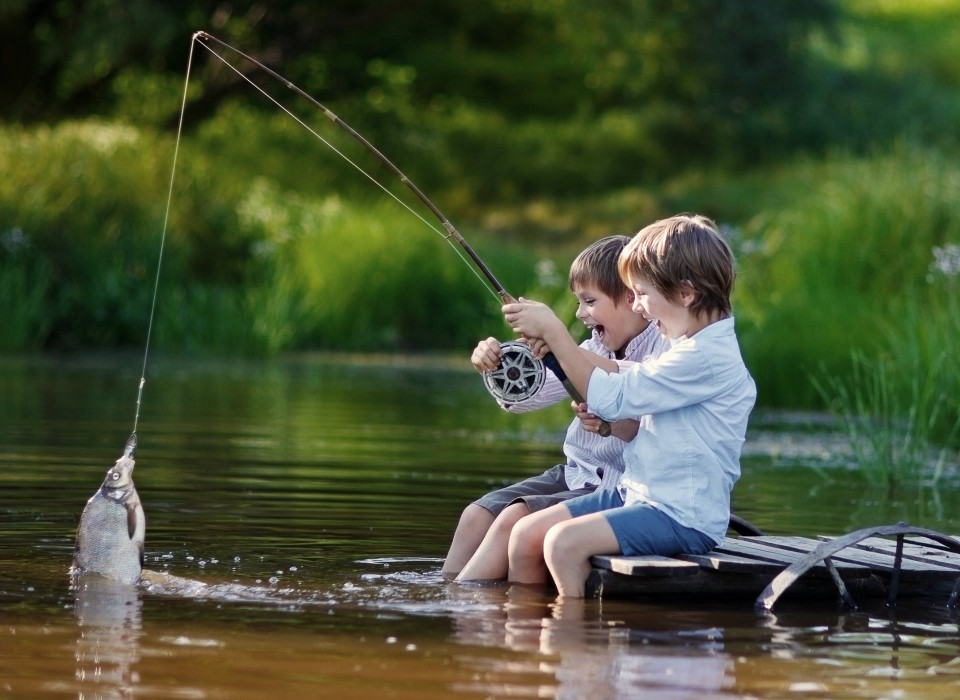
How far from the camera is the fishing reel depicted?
4996 millimetres

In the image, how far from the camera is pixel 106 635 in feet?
13.7

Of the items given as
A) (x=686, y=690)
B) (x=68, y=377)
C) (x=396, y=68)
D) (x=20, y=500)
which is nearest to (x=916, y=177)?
(x=68, y=377)

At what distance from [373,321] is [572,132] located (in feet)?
59.2

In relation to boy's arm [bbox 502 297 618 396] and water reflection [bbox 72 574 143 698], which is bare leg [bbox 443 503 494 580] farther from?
water reflection [bbox 72 574 143 698]

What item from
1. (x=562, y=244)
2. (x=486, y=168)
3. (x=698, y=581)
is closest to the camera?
(x=698, y=581)

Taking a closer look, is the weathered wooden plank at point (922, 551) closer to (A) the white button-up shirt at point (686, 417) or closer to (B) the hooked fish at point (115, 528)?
(A) the white button-up shirt at point (686, 417)

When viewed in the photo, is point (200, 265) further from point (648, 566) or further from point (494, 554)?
point (648, 566)

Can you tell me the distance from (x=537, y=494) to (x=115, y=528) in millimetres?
1251

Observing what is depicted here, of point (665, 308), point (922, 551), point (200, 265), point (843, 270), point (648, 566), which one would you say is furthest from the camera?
point (200, 265)

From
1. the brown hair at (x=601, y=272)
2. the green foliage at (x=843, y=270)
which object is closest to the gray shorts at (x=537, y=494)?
the brown hair at (x=601, y=272)

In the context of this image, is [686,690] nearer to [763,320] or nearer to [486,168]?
[763,320]

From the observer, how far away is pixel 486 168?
34.7 meters

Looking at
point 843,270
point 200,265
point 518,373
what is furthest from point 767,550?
point 200,265

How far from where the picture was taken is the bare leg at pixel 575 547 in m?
4.84
